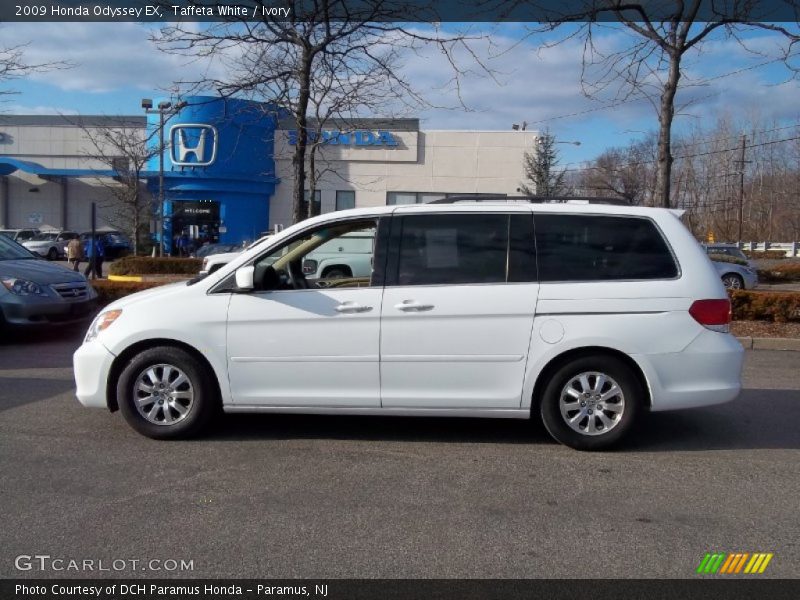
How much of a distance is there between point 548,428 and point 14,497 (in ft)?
11.9

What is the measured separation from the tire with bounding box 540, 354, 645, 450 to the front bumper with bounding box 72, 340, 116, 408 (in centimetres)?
338

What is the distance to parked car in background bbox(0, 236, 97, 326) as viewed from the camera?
32.0 ft

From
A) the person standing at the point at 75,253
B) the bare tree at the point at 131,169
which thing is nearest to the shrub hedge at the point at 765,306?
the person standing at the point at 75,253

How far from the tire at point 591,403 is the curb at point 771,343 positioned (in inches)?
236

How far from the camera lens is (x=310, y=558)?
375 centimetres

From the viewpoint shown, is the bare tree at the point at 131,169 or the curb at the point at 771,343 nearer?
the curb at the point at 771,343

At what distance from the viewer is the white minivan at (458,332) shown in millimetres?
5375

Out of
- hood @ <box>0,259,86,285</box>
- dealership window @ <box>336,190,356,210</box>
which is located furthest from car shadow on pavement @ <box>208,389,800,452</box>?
dealership window @ <box>336,190,356,210</box>

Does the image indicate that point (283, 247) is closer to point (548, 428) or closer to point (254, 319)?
point (254, 319)

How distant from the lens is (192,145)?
34.9m

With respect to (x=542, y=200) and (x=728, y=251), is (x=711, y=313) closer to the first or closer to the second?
(x=542, y=200)

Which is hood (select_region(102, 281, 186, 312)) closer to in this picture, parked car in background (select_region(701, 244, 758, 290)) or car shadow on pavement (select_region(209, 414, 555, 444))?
car shadow on pavement (select_region(209, 414, 555, 444))

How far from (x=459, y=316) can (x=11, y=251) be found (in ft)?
28.2

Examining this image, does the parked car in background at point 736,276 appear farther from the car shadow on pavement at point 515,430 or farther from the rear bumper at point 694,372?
the rear bumper at point 694,372
